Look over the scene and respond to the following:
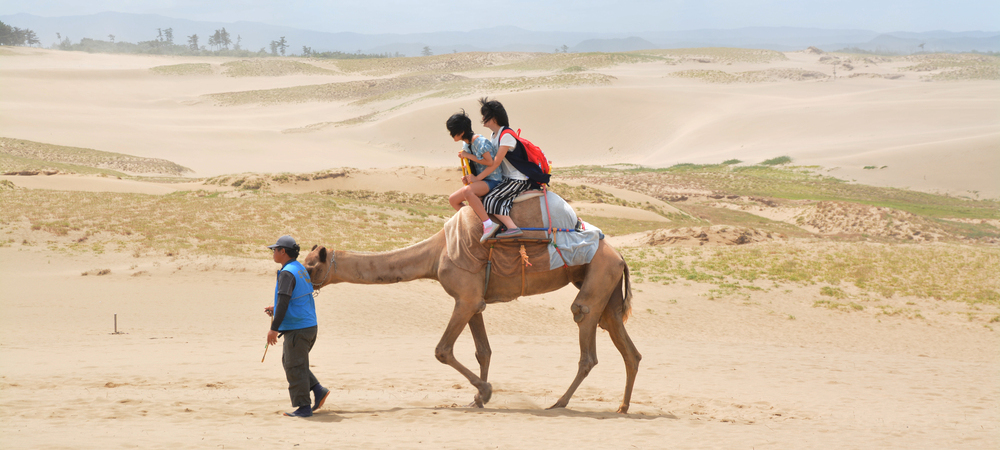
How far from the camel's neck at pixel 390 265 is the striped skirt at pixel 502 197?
0.69 metres

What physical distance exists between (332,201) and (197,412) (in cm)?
1713

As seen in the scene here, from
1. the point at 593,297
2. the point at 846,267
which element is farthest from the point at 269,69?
the point at 593,297

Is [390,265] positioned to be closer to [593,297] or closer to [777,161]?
[593,297]

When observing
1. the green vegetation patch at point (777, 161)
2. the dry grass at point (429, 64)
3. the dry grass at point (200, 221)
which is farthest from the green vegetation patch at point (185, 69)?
the dry grass at point (200, 221)

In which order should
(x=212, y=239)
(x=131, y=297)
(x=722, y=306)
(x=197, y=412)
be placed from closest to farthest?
(x=197, y=412), (x=131, y=297), (x=722, y=306), (x=212, y=239)

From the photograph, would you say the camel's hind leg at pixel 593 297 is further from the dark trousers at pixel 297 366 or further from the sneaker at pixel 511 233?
the dark trousers at pixel 297 366

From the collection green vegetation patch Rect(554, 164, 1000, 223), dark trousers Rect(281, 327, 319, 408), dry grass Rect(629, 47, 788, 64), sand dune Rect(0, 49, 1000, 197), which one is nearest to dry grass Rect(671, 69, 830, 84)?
sand dune Rect(0, 49, 1000, 197)

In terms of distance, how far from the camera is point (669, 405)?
8.12 metres

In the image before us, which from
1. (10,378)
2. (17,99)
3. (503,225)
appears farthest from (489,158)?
(17,99)

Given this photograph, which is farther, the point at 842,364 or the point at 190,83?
the point at 190,83

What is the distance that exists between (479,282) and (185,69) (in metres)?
111

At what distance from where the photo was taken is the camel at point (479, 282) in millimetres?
7207

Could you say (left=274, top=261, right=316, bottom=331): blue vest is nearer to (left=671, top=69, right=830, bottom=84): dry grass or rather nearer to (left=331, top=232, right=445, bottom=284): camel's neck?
(left=331, top=232, right=445, bottom=284): camel's neck

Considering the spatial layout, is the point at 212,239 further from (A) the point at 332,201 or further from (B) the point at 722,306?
(B) the point at 722,306
